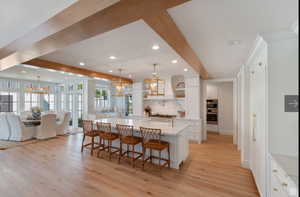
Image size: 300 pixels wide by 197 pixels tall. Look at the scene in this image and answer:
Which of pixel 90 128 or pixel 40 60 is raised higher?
pixel 40 60

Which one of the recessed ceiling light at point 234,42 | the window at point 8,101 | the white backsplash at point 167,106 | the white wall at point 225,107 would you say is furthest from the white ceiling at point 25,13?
the window at point 8,101

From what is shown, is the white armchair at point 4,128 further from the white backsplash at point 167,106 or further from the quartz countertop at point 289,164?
the quartz countertop at point 289,164

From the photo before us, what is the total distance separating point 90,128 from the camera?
4219 millimetres

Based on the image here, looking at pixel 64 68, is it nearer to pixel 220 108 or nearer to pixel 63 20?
pixel 63 20

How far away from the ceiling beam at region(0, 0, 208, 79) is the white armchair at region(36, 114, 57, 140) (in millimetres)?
3729

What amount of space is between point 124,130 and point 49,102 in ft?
25.5

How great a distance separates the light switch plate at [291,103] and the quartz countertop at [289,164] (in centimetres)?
56

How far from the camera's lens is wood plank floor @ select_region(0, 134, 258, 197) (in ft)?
7.64

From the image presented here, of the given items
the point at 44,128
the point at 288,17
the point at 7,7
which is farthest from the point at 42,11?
the point at 44,128

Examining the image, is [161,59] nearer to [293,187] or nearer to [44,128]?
[293,187]

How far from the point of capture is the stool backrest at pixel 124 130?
344cm

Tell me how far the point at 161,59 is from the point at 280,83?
2.49 metres

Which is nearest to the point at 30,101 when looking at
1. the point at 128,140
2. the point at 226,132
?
the point at 128,140

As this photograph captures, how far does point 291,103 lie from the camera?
1.69 m
